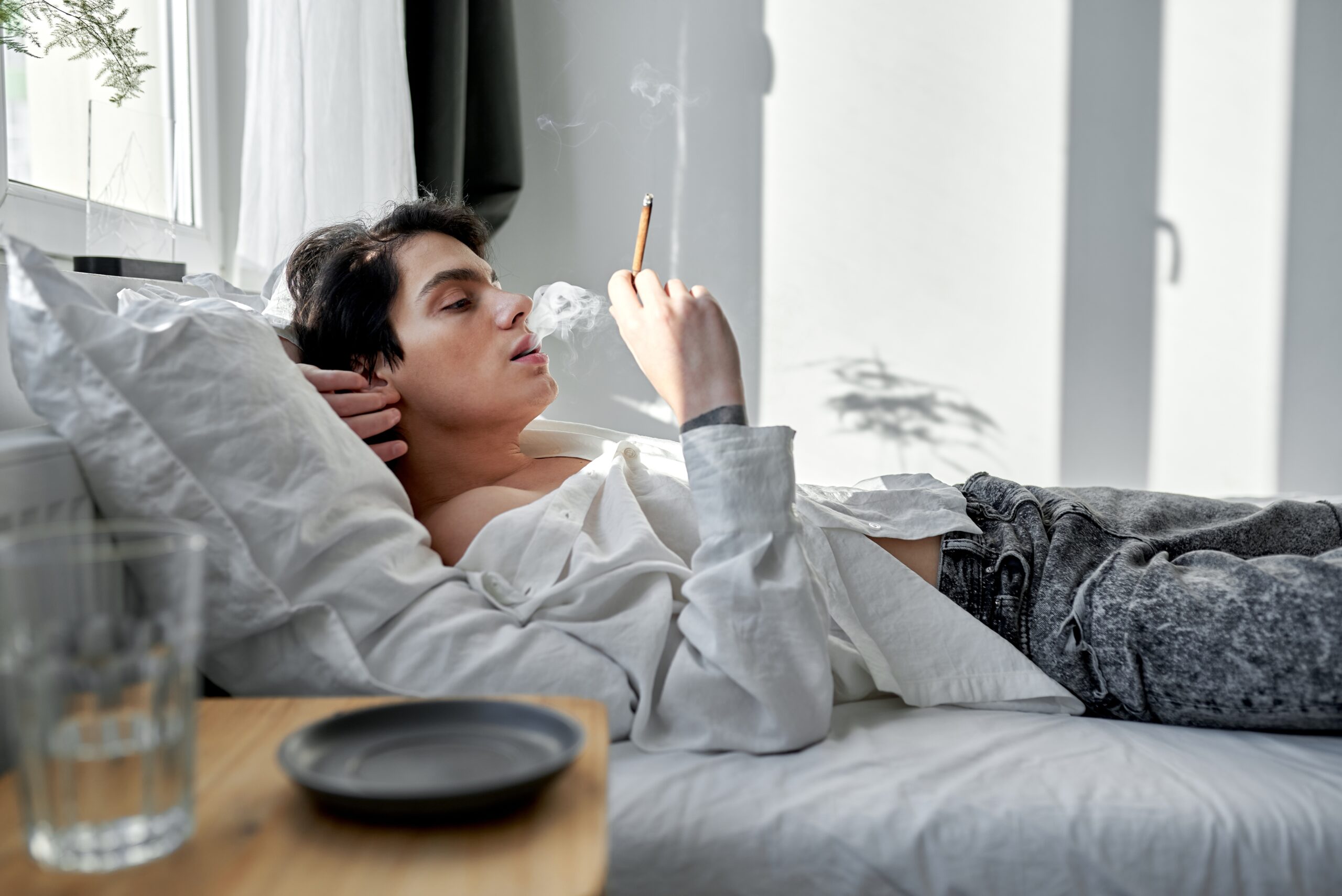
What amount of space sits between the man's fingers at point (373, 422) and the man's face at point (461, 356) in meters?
0.15

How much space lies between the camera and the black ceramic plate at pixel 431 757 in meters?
0.50

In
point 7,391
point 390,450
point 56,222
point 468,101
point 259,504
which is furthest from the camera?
point 468,101

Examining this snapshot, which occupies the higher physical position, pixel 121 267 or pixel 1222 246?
pixel 1222 246

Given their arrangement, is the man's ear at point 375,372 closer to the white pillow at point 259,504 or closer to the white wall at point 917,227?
the white pillow at point 259,504

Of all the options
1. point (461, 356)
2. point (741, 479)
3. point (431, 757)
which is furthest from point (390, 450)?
point (431, 757)

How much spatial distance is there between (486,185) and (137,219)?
4.83ft

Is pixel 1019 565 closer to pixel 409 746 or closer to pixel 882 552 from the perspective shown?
pixel 882 552

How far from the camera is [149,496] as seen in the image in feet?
2.78

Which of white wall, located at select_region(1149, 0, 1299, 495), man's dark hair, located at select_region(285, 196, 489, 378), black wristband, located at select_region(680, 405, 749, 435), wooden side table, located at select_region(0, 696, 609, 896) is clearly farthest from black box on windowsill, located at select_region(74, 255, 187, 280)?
white wall, located at select_region(1149, 0, 1299, 495)

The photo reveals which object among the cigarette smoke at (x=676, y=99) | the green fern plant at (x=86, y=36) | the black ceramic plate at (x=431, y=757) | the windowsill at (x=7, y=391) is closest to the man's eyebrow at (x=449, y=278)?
the windowsill at (x=7, y=391)

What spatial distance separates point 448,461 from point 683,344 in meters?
0.54

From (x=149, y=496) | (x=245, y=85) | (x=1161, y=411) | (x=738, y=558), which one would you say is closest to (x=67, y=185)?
(x=245, y=85)

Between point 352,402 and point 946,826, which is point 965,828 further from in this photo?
point 352,402

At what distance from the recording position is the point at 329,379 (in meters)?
1.20
